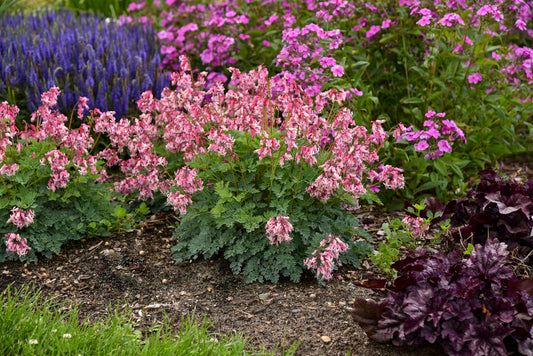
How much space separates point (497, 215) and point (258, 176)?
133 centimetres

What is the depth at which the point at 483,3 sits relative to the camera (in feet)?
12.6

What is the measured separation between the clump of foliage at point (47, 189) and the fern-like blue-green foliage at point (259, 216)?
655mm

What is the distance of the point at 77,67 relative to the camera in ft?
16.5

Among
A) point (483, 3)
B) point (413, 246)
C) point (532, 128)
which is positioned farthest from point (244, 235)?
point (532, 128)

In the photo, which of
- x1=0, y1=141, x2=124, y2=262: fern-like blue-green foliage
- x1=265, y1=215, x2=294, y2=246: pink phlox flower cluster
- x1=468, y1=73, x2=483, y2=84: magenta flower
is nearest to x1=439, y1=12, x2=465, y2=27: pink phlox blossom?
x1=468, y1=73, x2=483, y2=84: magenta flower

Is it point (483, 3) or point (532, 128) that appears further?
point (532, 128)

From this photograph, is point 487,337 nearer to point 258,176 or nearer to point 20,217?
point 258,176

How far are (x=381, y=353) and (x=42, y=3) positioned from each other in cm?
865

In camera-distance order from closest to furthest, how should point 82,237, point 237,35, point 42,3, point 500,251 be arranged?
point 500,251 < point 82,237 < point 237,35 < point 42,3

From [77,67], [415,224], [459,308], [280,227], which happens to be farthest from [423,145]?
[77,67]

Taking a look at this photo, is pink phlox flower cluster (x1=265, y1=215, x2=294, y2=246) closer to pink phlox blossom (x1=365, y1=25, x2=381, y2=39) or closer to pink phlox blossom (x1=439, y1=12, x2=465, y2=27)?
pink phlox blossom (x1=439, y1=12, x2=465, y2=27)

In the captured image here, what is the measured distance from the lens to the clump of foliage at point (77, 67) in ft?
15.1

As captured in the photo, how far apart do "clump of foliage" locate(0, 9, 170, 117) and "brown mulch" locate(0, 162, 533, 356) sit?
1500mm

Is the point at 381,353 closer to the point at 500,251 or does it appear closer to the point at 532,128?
the point at 500,251
